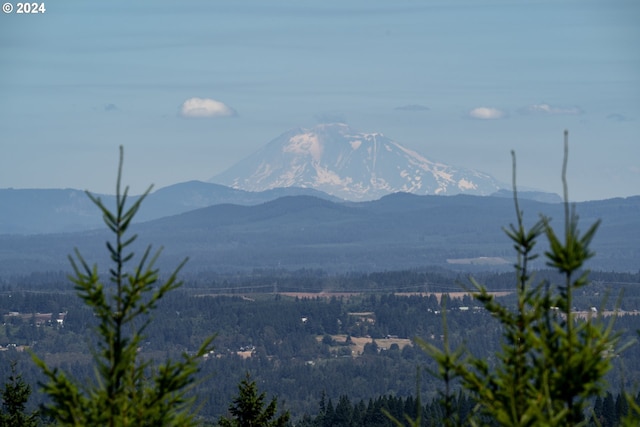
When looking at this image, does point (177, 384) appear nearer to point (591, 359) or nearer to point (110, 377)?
point (110, 377)

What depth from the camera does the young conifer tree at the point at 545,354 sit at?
16.2 m

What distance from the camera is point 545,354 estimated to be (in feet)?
55.2

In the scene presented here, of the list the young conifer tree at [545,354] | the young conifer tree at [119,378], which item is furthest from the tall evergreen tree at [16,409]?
the young conifer tree at [545,354]

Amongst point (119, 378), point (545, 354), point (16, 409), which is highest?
point (545, 354)

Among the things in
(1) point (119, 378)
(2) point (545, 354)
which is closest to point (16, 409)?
(1) point (119, 378)

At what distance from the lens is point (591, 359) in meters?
16.3

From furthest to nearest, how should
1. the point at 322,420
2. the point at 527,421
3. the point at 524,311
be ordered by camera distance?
1. the point at 322,420
2. the point at 524,311
3. the point at 527,421

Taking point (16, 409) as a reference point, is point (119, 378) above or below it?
above

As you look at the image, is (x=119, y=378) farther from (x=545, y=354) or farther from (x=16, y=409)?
(x=16, y=409)

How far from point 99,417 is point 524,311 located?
6210mm

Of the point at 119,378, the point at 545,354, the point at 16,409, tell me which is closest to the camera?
the point at 545,354

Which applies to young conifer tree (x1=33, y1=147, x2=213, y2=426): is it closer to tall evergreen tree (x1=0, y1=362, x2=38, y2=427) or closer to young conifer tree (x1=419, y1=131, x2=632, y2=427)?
young conifer tree (x1=419, y1=131, x2=632, y2=427)

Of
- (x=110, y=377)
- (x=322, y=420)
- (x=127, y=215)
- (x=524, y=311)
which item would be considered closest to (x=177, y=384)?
(x=110, y=377)

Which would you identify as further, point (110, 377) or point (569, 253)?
point (110, 377)
